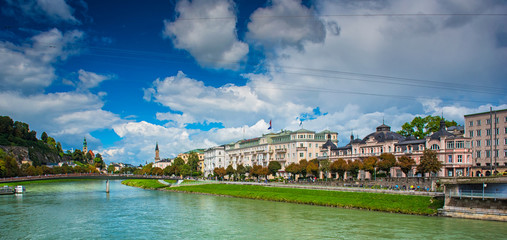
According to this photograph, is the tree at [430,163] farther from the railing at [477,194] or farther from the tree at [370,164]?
the railing at [477,194]

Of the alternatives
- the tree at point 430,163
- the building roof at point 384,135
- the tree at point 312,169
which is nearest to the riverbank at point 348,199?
the tree at point 312,169

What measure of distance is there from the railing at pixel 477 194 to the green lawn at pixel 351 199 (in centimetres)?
304

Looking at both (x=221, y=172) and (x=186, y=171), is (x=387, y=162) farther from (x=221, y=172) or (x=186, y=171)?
(x=186, y=171)

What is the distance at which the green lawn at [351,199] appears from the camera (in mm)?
46906

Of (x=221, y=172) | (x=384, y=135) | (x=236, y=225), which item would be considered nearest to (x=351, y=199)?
(x=236, y=225)

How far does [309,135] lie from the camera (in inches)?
4582

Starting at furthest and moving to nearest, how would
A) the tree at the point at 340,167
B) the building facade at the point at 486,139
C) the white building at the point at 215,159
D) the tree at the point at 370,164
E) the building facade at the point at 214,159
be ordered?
the building facade at the point at 214,159 → the white building at the point at 215,159 → the tree at the point at 340,167 → the tree at the point at 370,164 → the building facade at the point at 486,139

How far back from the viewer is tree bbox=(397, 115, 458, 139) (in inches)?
3635

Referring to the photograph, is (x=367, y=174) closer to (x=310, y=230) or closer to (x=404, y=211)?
(x=404, y=211)

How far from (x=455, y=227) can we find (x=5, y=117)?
190 meters

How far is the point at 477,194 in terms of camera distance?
40.8m

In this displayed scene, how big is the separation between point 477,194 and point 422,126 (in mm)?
58395

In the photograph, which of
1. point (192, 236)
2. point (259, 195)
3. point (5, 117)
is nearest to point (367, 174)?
point (259, 195)

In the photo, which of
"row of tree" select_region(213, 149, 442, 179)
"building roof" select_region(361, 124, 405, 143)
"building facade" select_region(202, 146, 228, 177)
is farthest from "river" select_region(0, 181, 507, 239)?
"building facade" select_region(202, 146, 228, 177)
